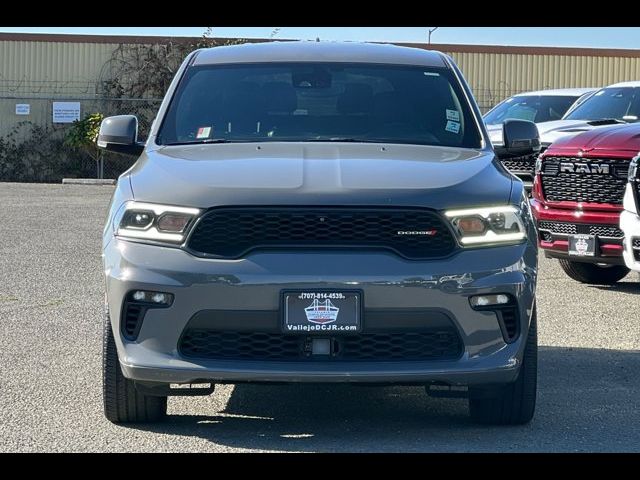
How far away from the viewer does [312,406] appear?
252 inches

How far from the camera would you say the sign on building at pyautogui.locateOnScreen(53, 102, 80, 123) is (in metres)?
28.4

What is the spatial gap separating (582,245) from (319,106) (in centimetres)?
436

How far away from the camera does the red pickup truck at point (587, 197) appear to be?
10.4 m

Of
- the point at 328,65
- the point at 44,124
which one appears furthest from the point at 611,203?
the point at 44,124

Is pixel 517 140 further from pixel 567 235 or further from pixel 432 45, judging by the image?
pixel 432 45

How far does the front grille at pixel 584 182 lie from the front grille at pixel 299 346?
5483mm

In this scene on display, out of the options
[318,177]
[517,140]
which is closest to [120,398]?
[318,177]

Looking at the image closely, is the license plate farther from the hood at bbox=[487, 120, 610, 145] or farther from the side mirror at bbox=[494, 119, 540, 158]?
the side mirror at bbox=[494, 119, 540, 158]

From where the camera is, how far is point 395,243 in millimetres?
5383

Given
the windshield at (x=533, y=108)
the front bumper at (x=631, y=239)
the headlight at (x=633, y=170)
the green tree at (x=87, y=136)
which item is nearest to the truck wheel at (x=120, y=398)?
the front bumper at (x=631, y=239)

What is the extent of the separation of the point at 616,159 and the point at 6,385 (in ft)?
18.8

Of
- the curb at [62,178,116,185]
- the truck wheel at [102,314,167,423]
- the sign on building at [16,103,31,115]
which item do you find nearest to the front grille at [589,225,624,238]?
the truck wheel at [102,314,167,423]

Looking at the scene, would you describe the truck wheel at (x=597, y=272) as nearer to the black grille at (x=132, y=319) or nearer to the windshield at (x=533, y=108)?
the windshield at (x=533, y=108)
